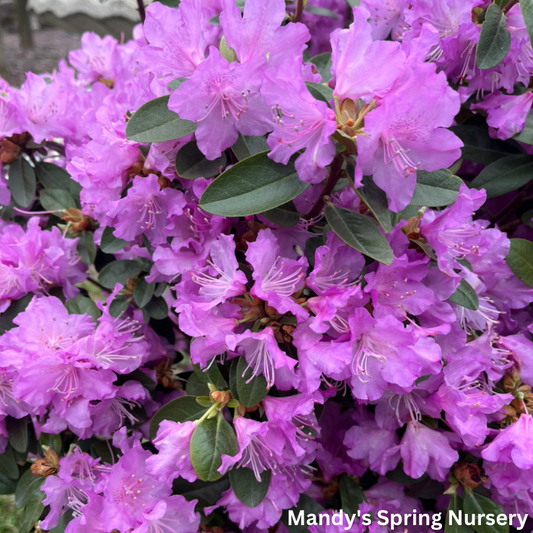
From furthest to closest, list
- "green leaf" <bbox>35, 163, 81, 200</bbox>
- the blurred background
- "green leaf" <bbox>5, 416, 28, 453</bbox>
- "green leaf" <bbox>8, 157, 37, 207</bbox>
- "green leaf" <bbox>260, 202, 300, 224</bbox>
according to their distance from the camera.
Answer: the blurred background
"green leaf" <bbox>35, 163, 81, 200</bbox>
"green leaf" <bbox>8, 157, 37, 207</bbox>
"green leaf" <bbox>5, 416, 28, 453</bbox>
"green leaf" <bbox>260, 202, 300, 224</bbox>

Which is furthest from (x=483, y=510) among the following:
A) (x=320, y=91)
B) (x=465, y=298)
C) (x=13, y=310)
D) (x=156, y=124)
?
(x=13, y=310)

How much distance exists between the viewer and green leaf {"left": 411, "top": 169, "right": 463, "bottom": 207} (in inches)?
38.1

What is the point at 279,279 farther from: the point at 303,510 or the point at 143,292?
the point at 303,510

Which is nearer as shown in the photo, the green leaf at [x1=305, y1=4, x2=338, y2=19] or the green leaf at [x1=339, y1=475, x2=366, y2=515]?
the green leaf at [x1=339, y1=475, x2=366, y2=515]

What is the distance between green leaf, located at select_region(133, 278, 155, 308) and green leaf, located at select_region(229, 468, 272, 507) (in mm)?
457

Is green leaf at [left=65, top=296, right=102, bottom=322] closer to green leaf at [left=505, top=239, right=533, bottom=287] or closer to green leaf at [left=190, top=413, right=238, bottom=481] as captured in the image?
green leaf at [left=190, top=413, right=238, bottom=481]

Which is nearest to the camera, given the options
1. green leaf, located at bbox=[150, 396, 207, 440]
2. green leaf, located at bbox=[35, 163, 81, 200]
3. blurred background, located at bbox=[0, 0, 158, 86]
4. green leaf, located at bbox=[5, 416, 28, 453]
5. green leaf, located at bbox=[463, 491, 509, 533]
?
green leaf, located at bbox=[150, 396, 207, 440]

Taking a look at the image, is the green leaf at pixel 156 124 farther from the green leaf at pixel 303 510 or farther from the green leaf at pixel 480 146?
the green leaf at pixel 303 510

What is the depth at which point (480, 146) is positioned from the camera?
1.40 metres

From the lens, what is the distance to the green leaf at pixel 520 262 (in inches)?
48.4

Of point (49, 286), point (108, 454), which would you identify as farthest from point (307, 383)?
point (49, 286)

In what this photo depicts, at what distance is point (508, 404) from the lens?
1186 mm

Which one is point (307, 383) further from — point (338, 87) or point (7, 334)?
point (7, 334)


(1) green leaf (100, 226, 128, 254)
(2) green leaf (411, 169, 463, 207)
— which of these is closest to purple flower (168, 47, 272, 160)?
(2) green leaf (411, 169, 463, 207)
